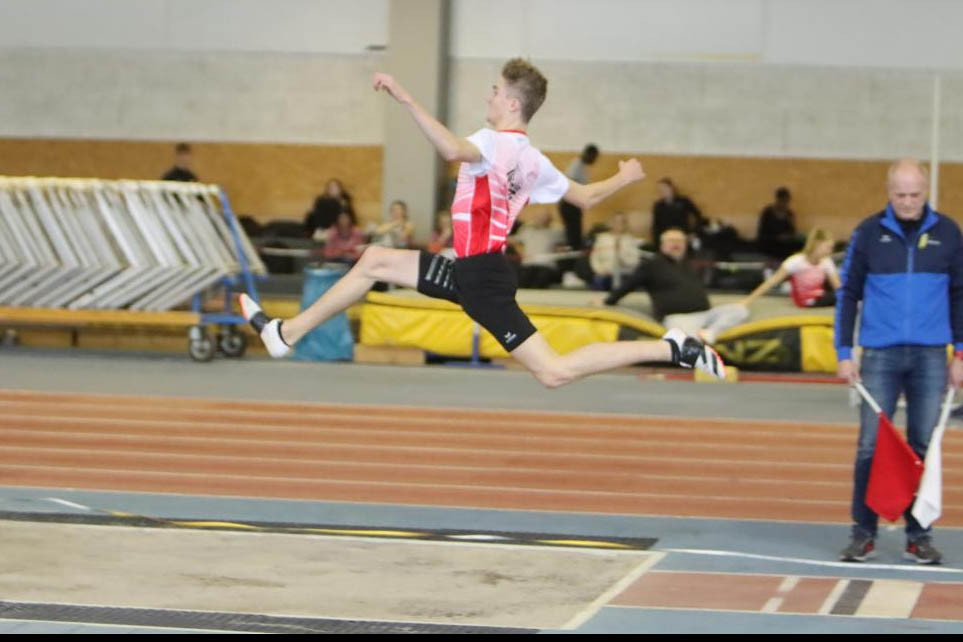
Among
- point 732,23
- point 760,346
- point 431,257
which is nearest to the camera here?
point 431,257

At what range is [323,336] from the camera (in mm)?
15109

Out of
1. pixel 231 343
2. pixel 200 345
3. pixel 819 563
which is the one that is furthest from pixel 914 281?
pixel 231 343

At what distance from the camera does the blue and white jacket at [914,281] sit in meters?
7.00

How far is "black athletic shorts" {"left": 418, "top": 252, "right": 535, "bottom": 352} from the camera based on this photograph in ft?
20.7

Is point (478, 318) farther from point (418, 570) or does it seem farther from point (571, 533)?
point (571, 533)

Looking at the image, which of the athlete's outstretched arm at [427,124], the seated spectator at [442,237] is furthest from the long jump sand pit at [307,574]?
the seated spectator at [442,237]

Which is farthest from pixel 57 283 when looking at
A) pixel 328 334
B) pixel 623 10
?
pixel 623 10

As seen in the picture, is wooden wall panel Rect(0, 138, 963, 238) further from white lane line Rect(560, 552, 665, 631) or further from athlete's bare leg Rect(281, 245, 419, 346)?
athlete's bare leg Rect(281, 245, 419, 346)

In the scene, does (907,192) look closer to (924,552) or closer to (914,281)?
(914,281)

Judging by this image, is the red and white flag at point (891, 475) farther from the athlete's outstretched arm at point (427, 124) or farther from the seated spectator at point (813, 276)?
the seated spectator at point (813, 276)

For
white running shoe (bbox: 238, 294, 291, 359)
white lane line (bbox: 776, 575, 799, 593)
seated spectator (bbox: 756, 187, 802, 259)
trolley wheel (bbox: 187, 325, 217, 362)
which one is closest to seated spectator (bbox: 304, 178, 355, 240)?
trolley wheel (bbox: 187, 325, 217, 362)

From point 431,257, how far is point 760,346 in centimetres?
863

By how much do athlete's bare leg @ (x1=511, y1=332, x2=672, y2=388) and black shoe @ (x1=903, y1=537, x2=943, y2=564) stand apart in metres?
1.46

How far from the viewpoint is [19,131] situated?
20.6m
